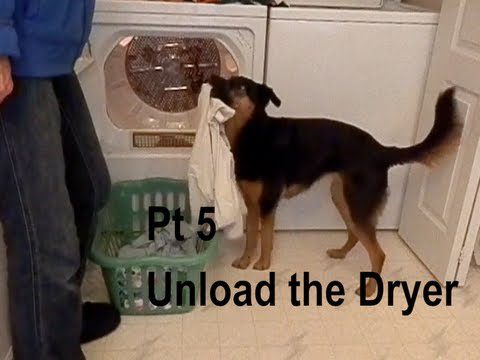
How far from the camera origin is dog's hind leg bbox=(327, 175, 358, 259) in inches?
71.3

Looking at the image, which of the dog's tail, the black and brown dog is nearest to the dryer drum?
the black and brown dog

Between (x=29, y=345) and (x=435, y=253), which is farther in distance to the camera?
(x=435, y=253)

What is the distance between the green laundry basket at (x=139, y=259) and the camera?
1.51 meters

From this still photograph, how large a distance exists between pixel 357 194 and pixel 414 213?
442 millimetres

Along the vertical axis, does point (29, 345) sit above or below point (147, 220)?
above

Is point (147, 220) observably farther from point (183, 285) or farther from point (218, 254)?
point (183, 285)

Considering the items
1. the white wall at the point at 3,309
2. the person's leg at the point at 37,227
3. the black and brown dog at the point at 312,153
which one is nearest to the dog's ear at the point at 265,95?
the black and brown dog at the point at 312,153

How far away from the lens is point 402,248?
2.08 meters

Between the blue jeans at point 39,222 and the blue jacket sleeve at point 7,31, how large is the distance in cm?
14

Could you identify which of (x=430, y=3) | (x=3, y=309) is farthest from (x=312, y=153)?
(x=3, y=309)

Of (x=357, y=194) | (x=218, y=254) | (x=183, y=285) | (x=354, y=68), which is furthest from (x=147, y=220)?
(x=354, y=68)

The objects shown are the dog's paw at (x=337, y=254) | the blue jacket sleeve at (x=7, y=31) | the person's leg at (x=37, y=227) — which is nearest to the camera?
the blue jacket sleeve at (x=7, y=31)

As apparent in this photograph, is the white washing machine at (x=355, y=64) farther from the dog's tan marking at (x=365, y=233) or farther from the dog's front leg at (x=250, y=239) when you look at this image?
the dog's front leg at (x=250, y=239)

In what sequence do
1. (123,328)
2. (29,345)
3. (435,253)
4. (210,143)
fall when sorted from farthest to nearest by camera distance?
(435,253) < (210,143) < (123,328) < (29,345)
